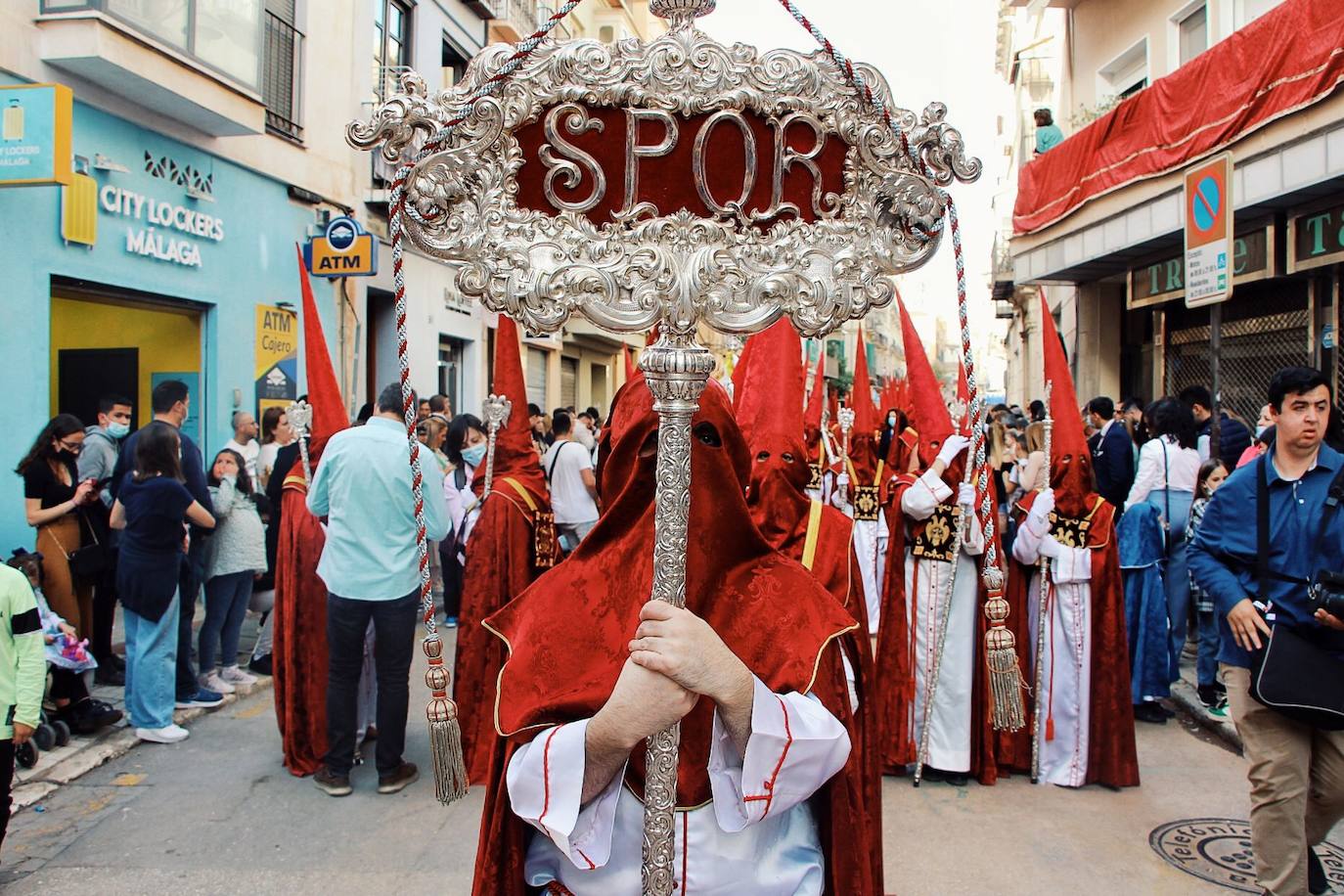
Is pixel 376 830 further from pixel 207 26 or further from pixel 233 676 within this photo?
pixel 207 26

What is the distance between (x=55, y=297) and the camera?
9.16 m

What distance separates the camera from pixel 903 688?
564 centimetres

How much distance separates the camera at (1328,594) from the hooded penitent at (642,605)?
2.31 meters

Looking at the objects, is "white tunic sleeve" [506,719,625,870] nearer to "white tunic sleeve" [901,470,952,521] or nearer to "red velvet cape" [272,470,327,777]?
"white tunic sleeve" [901,470,952,521]

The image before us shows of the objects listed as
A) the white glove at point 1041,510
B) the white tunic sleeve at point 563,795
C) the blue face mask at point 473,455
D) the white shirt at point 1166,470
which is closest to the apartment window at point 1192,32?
the white shirt at point 1166,470

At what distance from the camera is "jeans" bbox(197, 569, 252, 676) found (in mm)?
6902

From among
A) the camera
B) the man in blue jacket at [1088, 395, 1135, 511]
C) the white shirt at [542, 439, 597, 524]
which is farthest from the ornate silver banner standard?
the man in blue jacket at [1088, 395, 1135, 511]

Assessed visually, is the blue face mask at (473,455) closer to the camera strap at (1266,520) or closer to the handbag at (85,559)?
the handbag at (85,559)

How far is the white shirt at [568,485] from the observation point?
7418 millimetres

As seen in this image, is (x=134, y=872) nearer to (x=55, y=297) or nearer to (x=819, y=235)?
(x=819, y=235)

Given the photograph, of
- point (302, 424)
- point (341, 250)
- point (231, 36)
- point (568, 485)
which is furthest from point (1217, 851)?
point (341, 250)

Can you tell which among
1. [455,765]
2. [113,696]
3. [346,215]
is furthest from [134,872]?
[346,215]

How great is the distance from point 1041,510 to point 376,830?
3.90 meters

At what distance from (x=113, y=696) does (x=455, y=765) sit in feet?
19.2
